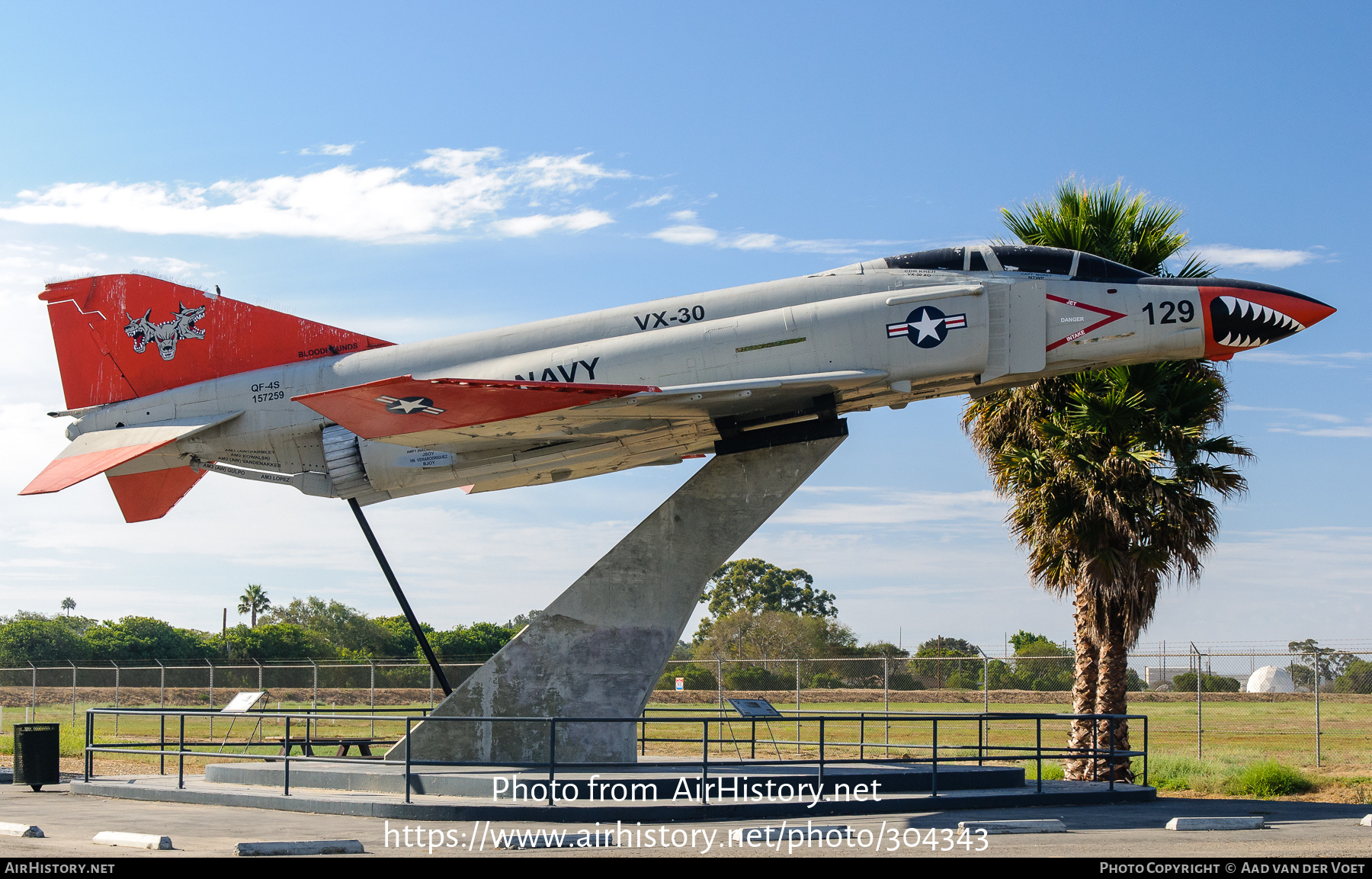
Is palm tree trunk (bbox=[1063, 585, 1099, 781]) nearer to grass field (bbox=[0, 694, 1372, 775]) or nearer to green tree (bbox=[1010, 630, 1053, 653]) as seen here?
grass field (bbox=[0, 694, 1372, 775])

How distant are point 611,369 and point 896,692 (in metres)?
30.2

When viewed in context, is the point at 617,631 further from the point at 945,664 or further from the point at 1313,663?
the point at 945,664

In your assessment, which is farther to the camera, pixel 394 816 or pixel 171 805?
pixel 171 805

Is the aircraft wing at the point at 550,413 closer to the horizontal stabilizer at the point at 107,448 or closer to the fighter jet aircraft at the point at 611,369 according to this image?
the fighter jet aircraft at the point at 611,369

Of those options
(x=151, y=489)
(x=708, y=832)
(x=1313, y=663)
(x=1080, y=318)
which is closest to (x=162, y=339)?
(x=151, y=489)

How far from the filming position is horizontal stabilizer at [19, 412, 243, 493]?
14.3 metres

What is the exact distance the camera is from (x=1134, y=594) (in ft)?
54.7

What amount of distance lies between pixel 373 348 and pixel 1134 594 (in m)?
11.1

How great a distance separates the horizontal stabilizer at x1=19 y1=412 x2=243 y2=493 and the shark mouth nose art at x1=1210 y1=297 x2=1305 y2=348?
39.5ft

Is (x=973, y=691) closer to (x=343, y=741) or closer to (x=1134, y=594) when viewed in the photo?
(x=1134, y=594)

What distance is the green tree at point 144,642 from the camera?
48969 millimetres

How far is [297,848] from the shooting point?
8.54 meters

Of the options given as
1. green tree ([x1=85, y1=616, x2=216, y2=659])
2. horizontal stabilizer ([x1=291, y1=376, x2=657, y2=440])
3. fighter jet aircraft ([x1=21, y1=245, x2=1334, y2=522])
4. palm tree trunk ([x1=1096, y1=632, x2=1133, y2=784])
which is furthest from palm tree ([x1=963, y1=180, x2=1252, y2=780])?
green tree ([x1=85, y1=616, x2=216, y2=659])

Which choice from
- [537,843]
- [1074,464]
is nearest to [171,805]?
[537,843]
